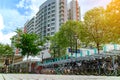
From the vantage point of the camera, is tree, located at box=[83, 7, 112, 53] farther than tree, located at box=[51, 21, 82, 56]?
No

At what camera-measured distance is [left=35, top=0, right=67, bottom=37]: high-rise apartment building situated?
111m

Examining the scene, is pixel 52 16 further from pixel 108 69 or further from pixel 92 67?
pixel 108 69

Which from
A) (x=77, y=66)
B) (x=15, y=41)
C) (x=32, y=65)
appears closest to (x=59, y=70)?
(x=77, y=66)

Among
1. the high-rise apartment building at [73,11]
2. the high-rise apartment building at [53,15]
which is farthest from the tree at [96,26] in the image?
the high-rise apartment building at [73,11]

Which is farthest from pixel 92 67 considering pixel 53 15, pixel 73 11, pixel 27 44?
pixel 73 11

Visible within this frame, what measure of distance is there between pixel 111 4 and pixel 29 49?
19.3 m

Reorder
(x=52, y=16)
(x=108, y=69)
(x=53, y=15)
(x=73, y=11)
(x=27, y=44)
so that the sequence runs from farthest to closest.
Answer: (x=73, y=11) → (x=52, y=16) → (x=53, y=15) → (x=27, y=44) → (x=108, y=69)

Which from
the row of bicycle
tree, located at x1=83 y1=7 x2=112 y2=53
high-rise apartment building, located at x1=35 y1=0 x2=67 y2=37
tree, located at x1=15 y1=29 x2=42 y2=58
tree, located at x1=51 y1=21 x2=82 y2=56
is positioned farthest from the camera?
high-rise apartment building, located at x1=35 y1=0 x2=67 y2=37

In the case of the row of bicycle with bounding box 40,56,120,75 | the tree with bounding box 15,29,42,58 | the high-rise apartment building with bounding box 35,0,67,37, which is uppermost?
the high-rise apartment building with bounding box 35,0,67,37

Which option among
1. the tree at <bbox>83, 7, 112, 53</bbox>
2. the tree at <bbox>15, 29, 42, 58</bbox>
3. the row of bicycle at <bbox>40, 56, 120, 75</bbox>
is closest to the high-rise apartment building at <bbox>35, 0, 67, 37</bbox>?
the tree at <bbox>15, 29, 42, 58</bbox>

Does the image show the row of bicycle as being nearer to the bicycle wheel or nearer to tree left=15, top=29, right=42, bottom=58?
the bicycle wheel

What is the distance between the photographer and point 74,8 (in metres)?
124

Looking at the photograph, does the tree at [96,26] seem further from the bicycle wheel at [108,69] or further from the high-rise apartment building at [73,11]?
the high-rise apartment building at [73,11]

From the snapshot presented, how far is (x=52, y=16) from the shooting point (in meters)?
113
